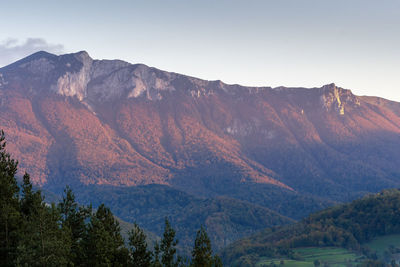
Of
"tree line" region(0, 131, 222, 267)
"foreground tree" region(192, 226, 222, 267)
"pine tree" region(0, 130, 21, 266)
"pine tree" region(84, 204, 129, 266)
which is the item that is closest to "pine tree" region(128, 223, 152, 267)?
"tree line" region(0, 131, 222, 267)

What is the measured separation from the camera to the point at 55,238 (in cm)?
4053

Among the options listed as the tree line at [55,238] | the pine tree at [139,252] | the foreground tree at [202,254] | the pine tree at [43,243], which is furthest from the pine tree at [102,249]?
the foreground tree at [202,254]

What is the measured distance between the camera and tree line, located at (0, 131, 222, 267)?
3962cm

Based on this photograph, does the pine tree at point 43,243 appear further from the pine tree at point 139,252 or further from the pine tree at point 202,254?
the pine tree at point 202,254

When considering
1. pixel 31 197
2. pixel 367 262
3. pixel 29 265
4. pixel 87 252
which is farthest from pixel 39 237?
pixel 367 262

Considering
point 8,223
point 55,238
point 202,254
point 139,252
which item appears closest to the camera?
point 55,238

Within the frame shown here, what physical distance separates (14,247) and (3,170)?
12042 millimetres

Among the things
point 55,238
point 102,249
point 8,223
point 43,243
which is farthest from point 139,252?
point 43,243

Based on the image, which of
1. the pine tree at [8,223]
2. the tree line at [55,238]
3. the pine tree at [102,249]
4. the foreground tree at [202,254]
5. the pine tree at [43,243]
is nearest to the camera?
the pine tree at [43,243]

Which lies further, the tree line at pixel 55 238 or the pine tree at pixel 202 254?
the pine tree at pixel 202 254

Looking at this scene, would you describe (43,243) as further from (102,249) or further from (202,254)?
(202,254)

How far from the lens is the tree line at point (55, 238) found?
39.6m

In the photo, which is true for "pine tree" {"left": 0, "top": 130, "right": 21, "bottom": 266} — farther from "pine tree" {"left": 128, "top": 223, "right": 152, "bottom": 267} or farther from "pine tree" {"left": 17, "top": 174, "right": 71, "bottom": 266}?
"pine tree" {"left": 128, "top": 223, "right": 152, "bottom": 267}

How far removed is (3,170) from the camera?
51750 mm
